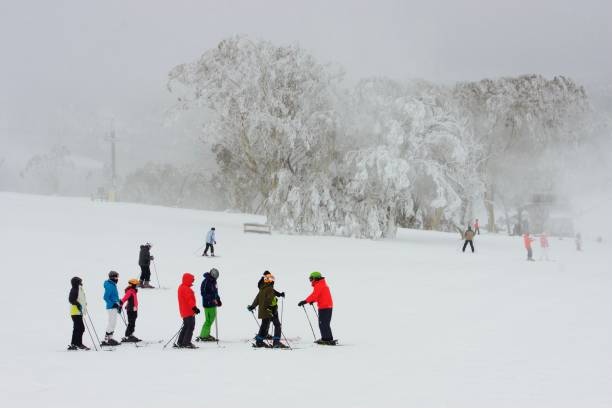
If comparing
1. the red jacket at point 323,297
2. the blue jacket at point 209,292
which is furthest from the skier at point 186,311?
the red jacket at point 323,297

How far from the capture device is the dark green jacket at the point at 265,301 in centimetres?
1083

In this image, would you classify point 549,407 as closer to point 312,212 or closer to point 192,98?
point 312,212

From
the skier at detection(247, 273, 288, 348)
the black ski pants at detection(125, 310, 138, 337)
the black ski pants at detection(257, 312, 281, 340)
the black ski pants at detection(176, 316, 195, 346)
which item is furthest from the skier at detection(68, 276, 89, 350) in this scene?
the black ski pants at detection(257, 312, 281, 340)

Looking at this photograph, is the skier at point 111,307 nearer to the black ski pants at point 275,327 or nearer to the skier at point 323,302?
the black ski pants at point 275,327

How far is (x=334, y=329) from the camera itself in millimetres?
13258

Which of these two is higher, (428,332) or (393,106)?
(393,106)

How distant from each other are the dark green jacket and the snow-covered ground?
64cm

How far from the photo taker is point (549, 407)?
725 centimetres

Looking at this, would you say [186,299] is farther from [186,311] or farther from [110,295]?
[110,295]

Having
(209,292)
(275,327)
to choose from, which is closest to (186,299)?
(209,292)

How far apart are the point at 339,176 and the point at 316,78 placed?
266 inches

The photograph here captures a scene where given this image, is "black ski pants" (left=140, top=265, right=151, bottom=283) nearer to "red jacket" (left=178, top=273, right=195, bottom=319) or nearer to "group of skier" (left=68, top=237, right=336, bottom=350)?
"group of skier" (left=68, top=237, right=336, bottom=350)

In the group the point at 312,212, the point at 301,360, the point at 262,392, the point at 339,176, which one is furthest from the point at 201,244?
the point at 262,392

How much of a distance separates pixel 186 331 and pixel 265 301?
4.68ft
